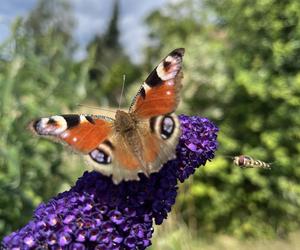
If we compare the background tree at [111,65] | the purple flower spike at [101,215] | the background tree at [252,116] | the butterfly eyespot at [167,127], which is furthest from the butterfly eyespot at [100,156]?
the background tree at [252,116]

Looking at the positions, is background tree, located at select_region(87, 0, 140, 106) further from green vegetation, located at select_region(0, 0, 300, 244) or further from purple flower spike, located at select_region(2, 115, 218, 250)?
purple flower spike, located at select_region(2, 115, 218, 250)

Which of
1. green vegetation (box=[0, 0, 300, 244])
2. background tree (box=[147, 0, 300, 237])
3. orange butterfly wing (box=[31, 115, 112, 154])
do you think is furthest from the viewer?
background tree (box=[147, 0, 300, 237])

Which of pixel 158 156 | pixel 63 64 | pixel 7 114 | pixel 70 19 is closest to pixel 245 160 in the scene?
pixel 158 156

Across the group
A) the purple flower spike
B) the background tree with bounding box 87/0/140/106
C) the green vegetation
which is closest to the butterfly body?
the purple flower spike

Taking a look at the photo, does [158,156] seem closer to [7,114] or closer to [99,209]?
[99,209]

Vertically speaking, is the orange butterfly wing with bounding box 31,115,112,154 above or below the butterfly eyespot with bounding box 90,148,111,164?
above

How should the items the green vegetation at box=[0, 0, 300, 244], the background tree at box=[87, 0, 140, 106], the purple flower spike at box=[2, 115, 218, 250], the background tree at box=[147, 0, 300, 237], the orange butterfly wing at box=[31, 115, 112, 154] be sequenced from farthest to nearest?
the background tree at box=[87, 0, 140, 106]
the background tree at box=[147, 0, 300, 237]
the green vegetation at box=[0, 0, 300, 244]
the orange butterfly wing at box=[31, 115, 112, 154]
the purple flower spike at box=[2, 115, 218, 250]

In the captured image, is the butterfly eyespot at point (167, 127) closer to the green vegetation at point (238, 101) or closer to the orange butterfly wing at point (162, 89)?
the orange butterfly wing at point (162, 89)
